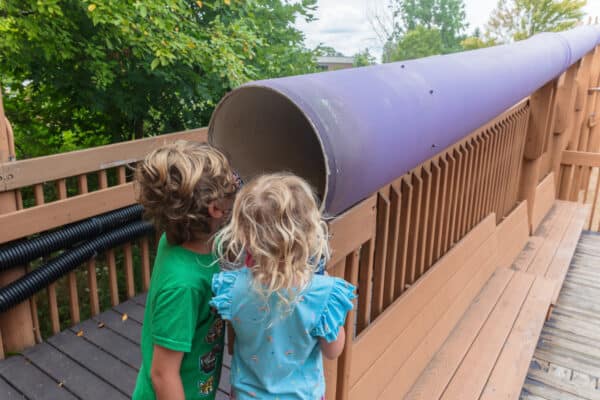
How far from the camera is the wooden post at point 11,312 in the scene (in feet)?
9.38

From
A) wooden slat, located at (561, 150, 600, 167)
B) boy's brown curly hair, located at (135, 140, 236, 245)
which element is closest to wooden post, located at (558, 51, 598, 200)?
wooden slat, located at (561, 150, 600, 167)

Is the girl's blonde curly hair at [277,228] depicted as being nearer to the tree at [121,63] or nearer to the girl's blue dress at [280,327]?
the girl's blue dress at [280,327]

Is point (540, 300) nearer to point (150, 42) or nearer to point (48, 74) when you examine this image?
point (150, 42)

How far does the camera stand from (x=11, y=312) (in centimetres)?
304

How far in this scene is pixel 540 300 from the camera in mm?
3457

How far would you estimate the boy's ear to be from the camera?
1222mm

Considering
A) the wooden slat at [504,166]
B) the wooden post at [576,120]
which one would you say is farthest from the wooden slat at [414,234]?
the wooden post at [576,120]

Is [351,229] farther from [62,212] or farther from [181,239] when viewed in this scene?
[62,212]

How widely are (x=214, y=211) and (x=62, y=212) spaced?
2.29 m

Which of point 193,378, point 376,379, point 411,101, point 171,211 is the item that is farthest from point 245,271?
point 376,379

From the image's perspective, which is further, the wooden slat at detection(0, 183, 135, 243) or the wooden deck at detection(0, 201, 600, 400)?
the wooden slat at detection(0, 183, 135, 243)

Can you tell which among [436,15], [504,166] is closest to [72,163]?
[504,166]

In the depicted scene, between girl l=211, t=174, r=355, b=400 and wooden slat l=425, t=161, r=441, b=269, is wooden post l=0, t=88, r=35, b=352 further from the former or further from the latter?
wooden slat l=425, t=161, r=441, b=269

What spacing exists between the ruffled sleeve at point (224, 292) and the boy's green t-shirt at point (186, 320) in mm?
45
